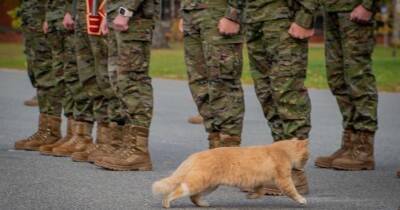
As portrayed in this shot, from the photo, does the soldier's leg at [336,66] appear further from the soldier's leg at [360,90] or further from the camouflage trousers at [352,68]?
the soldier's leg at [360,90]

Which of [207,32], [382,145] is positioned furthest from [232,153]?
[382,145]

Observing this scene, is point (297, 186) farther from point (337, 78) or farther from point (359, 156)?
point (337, 78)

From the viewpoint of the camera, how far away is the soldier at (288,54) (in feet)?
22.4

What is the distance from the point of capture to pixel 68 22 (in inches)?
341

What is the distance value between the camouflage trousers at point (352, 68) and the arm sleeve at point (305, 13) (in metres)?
1.28

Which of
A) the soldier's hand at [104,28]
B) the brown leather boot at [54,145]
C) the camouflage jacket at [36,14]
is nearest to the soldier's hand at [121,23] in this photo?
the soldier's hand at [104,28]

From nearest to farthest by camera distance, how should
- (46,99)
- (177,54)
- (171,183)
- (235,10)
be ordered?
1. (171,183)
2. (235,10)
3. (46,99)
4. (177,54)

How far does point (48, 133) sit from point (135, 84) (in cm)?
168

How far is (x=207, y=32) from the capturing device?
288 inches

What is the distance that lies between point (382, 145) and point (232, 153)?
4262 millimetres

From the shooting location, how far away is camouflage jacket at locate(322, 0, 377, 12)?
802 centimetres

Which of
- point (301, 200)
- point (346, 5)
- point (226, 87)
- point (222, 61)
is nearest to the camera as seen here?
point (301, 200)

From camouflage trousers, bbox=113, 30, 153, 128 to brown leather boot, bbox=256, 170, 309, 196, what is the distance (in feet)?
5.11

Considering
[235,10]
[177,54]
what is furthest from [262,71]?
[177,54]
